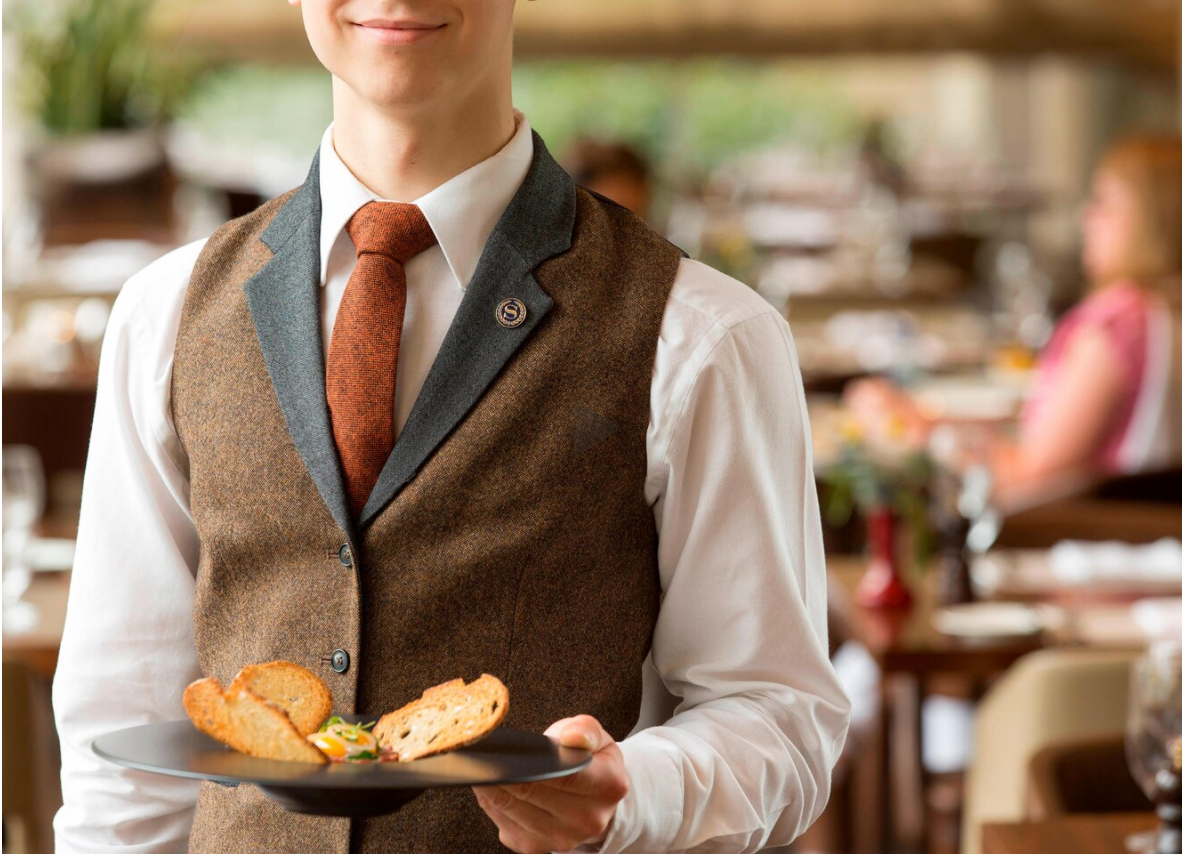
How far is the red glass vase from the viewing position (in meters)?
2.76

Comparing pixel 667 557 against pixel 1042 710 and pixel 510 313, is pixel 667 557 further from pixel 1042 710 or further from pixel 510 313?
pixel 1042 710

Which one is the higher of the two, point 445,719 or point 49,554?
point 445,719

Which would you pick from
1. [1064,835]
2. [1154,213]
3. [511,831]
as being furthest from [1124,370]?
[511,831]

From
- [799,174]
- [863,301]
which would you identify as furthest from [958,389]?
[799,174]

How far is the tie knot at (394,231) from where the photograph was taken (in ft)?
3.84

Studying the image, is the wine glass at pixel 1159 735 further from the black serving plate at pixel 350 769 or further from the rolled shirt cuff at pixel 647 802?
the black serving plate at pixel 350 769

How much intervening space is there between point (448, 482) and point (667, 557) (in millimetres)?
167

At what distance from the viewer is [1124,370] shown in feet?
11.9

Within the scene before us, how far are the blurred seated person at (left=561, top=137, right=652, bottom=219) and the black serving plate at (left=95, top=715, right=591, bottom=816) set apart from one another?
3.14 m

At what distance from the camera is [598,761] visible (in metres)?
0.97

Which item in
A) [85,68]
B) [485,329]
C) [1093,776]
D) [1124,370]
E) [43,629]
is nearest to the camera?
[485,329]

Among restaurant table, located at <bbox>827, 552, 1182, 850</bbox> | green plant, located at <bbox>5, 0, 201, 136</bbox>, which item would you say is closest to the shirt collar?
restaurant table, located at <bbox>827, 552, 1182, 850</bbox>

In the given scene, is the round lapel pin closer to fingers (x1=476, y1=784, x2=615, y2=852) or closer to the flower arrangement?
fingers (x1=476, y1=784, x2=615, y2=852)

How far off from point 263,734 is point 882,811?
2728 millimetres
